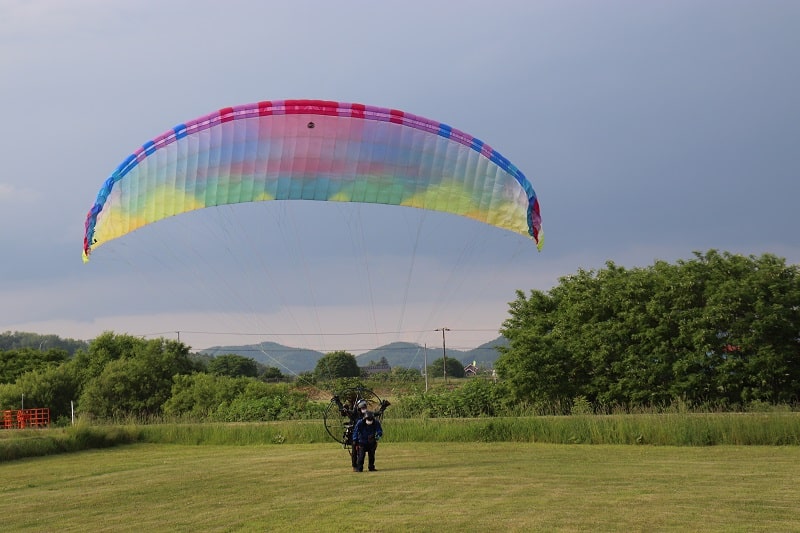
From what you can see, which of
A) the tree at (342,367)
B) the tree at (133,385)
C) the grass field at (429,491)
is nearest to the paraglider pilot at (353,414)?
the grass field at (429,491)

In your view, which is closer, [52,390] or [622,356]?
[622,356]

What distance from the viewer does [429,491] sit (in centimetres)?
1287

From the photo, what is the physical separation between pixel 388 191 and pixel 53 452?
12504 millimetres

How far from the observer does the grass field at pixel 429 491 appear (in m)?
10.3

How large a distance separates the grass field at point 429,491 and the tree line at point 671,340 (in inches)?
331

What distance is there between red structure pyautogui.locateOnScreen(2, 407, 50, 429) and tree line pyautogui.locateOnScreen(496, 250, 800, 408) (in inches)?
753

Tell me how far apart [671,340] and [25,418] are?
86.0 ft

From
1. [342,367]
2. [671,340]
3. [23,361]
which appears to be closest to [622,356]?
[671,340]

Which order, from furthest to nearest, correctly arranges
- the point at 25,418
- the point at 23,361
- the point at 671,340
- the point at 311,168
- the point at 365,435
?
the point at 23,361 → the point at 25,418 → the point at 671,340 → the point at 311,168 → the point at 365,435

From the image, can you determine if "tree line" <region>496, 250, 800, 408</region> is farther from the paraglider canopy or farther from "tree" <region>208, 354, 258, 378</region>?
"tree" <region>208, 354, 258, 378</region>

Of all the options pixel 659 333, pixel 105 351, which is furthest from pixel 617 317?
pixel 105 351

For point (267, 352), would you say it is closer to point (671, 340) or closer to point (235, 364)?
point (671, 340)

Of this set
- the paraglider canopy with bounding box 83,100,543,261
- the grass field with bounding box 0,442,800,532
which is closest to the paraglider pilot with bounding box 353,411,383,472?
the grass field with bounding box 0,442,800,532

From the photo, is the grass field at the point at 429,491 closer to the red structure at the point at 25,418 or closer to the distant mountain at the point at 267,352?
the distant mountain at the point at 267,352
